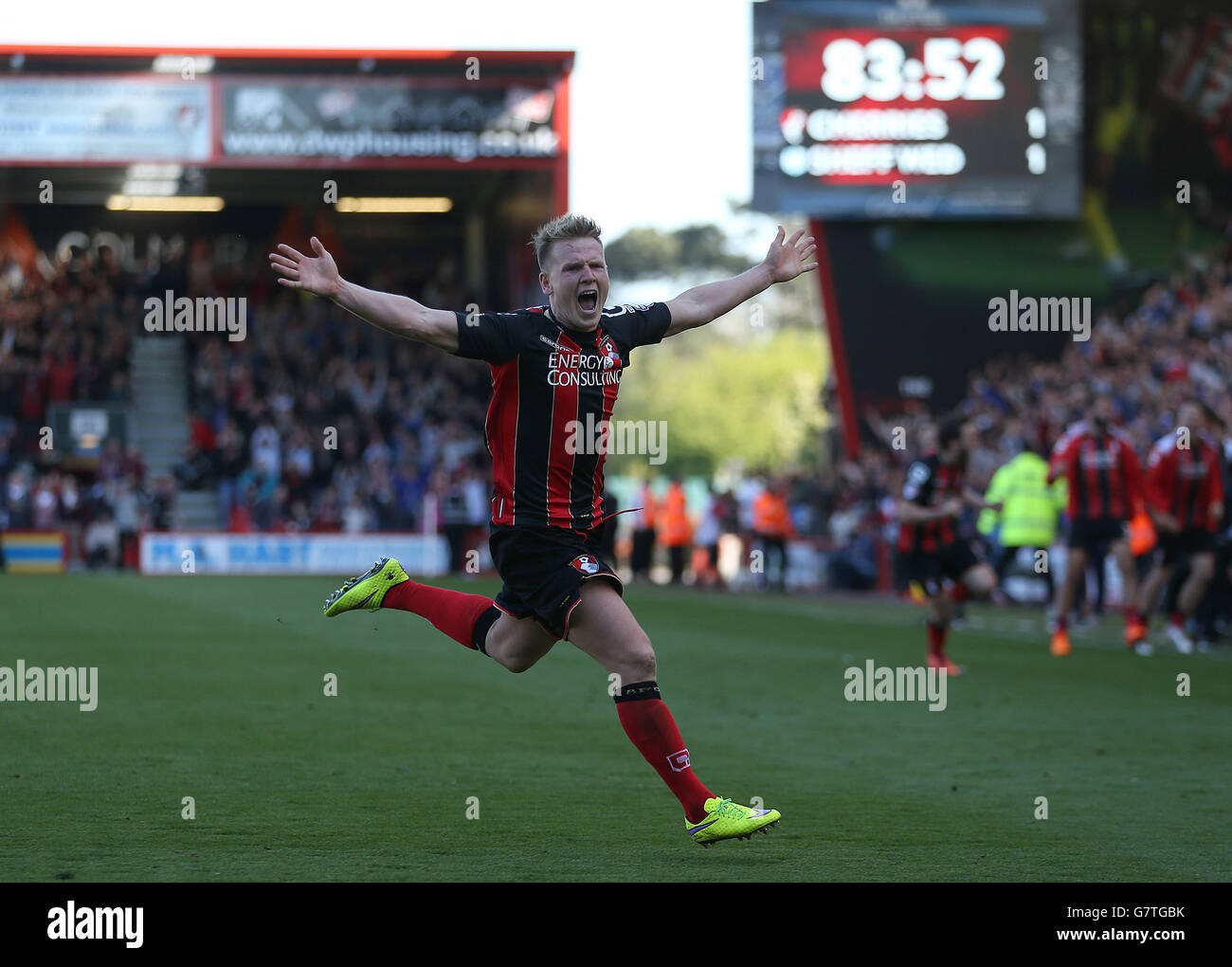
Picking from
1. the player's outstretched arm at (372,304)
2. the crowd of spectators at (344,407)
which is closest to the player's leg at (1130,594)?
the crowd of spectators at (344,407)

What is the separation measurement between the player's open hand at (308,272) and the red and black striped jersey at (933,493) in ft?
26.3

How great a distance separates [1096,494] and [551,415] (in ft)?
33.5

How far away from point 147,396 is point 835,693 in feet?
83.6

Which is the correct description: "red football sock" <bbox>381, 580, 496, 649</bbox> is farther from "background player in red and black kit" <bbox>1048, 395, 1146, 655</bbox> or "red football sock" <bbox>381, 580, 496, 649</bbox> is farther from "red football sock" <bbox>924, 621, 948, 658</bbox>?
"background player in red and black kit" <bbox>1048, 395, 1146, 655</bbox>

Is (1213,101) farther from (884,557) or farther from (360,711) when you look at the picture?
(360,711)

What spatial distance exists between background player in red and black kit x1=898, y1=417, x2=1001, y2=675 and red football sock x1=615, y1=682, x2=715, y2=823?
7376mm

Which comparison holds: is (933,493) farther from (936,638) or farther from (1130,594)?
(1130,594)

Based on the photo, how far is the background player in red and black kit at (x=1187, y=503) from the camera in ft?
50.7

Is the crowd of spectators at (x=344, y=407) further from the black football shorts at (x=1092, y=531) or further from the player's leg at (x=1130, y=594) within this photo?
the black football shorts at (x=1092, y=531)

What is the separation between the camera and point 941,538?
13.5 metres

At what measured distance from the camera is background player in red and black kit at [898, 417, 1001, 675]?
13461mm
